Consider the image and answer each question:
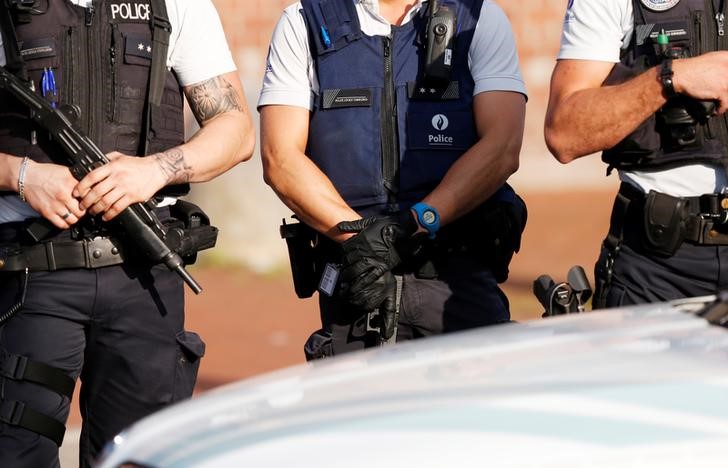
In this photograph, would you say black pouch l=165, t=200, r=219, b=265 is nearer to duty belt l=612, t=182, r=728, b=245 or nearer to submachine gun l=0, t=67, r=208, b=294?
submachine gun l=0, t=67, r=208, b=294

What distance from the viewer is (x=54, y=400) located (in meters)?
3.94

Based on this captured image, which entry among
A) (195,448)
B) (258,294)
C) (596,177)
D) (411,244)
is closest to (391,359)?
(195,448)

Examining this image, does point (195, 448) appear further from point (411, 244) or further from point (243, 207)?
point (243, 207)

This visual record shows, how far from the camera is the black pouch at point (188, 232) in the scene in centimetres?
406

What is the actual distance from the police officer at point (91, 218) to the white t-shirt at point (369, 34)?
1.04 feet

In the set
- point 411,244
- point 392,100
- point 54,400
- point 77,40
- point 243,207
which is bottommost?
point 243,207

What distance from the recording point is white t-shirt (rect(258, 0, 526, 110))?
14.2 feet

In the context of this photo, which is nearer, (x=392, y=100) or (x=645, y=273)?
(x=645, y=273)

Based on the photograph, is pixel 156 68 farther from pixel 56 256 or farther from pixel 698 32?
pixel 698 32

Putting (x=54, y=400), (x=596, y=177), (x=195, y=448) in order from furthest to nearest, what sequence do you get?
(x=596, y=177) → (x=54, y=400) → (x=195, y=448)

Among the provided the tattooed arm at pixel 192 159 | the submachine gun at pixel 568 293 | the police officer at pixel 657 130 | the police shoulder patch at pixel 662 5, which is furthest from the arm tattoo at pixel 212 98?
the police shoulder patch at pixel 662 5

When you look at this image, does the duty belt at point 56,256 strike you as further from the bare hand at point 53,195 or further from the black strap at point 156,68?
the black strap at point 156,68

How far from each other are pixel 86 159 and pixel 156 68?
0.39 metres

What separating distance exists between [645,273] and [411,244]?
77 cm
